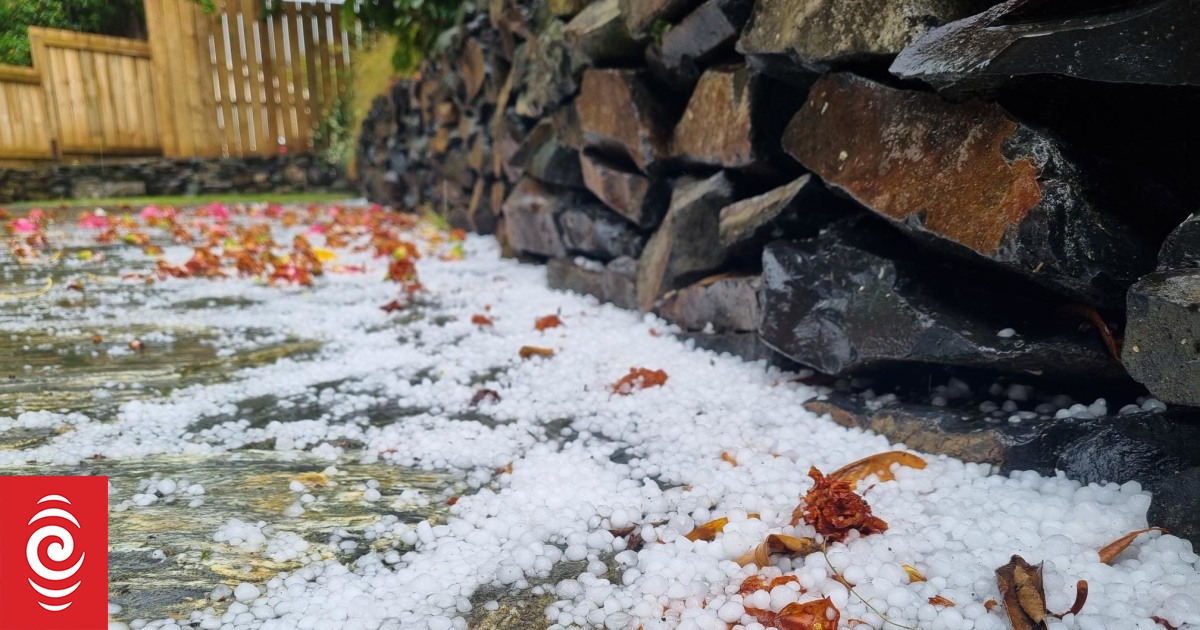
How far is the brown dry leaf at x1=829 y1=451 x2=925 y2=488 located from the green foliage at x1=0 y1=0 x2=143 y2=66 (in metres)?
4.23

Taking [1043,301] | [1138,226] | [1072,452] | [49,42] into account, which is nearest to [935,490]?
[1072,452]

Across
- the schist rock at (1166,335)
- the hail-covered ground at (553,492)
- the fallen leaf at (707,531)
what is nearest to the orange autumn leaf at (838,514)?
the hail-covered ground at (553,492)

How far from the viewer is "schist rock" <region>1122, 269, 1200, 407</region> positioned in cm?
96

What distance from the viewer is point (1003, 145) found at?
1286 mm

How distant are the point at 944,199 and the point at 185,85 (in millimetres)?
8426

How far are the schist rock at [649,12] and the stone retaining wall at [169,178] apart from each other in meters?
6.74

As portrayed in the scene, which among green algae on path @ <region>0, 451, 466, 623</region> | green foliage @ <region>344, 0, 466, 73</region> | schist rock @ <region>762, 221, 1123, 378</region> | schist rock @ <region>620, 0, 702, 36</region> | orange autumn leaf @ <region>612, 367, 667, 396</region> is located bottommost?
orange autumn leaf @ <region>612, 367, 667, 396</region>

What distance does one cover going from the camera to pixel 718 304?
2.25m

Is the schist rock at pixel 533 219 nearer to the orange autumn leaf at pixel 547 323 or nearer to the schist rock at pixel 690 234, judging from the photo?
the orange autumn leaf at pixel 547 323

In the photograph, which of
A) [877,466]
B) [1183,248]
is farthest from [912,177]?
[877,466]

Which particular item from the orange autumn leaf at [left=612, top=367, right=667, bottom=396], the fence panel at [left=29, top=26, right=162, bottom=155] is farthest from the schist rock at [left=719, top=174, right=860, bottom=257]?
the fence panel at [left=29, top=26, right=162, bottom=155]

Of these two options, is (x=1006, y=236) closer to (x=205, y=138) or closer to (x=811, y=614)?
(x=811, y=614)

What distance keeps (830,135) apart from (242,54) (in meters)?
8.60

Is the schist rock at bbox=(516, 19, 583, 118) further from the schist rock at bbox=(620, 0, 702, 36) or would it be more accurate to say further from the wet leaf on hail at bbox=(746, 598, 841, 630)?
the wet leaf on hail at bbox=(746, 598, 841, 630)
